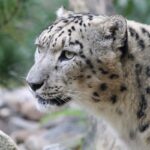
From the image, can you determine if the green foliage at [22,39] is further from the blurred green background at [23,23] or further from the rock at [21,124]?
the rock at [21,124]

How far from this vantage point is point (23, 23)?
1242 cm

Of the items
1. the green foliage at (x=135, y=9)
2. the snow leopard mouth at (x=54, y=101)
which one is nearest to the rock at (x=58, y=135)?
the green foliage at (x=135, y=9)

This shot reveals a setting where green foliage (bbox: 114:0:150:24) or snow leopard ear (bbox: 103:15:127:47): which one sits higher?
green foliage (bbox: 114:0:150:24)

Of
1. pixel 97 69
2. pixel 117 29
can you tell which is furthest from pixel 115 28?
pixel 97 69

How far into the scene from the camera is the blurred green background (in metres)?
10.2

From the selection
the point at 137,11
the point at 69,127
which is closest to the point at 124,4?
the point at 137,11

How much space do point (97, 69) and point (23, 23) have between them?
6521 millimetres

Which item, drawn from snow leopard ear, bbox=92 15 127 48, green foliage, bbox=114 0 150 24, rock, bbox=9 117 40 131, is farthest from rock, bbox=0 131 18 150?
rock, bbox=9 117 40 131

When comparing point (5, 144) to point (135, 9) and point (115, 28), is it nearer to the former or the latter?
point (115, 28)

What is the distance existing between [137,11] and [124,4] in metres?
0.35

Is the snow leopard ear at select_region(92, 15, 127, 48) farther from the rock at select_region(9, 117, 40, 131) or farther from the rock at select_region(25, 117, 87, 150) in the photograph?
the rock at select_region(9, 117, 40, 131)

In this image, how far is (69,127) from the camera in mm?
10641

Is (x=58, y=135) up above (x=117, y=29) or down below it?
below

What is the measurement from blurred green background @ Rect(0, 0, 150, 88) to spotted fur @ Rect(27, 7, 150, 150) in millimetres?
3878
